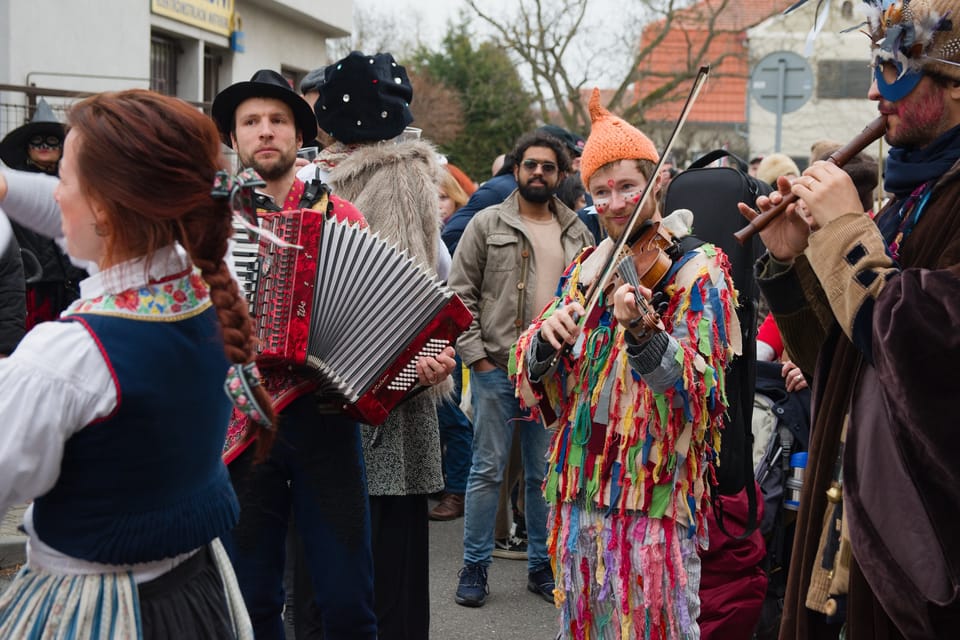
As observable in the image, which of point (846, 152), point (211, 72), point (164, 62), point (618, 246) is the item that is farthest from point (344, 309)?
point (211, 72)

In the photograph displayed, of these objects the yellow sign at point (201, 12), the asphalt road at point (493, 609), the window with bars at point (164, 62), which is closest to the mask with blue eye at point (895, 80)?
the asphalt road at point (493, 609)

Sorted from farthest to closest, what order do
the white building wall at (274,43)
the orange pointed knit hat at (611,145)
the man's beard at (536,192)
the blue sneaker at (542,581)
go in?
the white building wall at (274,43), the man's beard at (536,192), the blue sneaker at (542,581), the orange pointed knit hat at (611,145)

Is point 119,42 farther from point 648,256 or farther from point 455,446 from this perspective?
point 648,256

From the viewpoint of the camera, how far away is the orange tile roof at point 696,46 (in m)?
26.5

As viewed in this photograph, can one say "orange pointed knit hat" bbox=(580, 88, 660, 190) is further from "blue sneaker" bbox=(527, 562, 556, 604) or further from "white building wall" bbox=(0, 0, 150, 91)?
"white building wall" bbox=(0, 0, 150, 91)

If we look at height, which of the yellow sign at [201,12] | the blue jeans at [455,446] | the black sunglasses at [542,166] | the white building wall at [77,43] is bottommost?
the blue jeans at [455,446]

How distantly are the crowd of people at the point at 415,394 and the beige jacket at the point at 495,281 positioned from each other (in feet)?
4.05

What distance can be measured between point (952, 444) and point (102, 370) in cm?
155

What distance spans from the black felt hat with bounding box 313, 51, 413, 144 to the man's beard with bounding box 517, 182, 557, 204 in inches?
59.2

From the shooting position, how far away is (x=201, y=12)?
13703mm

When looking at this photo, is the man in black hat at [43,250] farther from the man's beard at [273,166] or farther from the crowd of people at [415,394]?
the man's beard at [273,166]

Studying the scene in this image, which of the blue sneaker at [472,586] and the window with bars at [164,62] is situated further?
the window with bars at [164,62]

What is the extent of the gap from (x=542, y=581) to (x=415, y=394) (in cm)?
207

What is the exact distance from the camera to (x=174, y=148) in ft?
6.75
